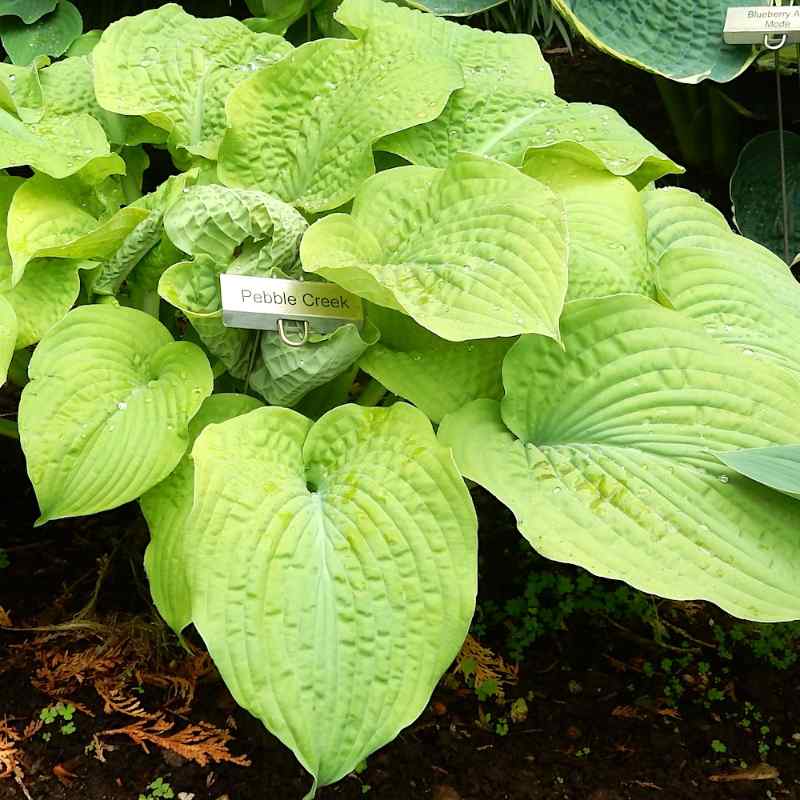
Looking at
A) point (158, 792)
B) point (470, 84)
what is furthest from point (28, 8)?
point (158, 792)

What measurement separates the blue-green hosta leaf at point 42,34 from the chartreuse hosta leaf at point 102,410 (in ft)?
2.66

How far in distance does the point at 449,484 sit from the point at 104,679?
0.55m

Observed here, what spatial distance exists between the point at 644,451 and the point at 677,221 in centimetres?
43

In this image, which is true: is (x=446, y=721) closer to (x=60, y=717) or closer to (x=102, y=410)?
(x=60, y=717)

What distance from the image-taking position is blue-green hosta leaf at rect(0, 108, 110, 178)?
1.07 metres

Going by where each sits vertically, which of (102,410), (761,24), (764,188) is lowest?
→ (764,188)

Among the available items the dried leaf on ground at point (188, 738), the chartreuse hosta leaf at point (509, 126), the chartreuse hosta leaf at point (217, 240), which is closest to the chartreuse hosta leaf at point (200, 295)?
the chartreuse hosta leaf at point (217, 240)

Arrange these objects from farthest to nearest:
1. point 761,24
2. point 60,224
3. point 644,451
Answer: point 761,24
point 60,224
point 644,451

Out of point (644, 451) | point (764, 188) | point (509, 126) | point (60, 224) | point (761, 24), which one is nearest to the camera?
point (644, 451)

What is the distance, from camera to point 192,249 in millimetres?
1008

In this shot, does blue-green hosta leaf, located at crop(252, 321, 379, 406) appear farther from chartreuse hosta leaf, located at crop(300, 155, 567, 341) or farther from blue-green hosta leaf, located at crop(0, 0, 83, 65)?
blue-green hosta leaf, located at crop(0, 0, 83, 65)

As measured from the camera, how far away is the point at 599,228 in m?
1.07

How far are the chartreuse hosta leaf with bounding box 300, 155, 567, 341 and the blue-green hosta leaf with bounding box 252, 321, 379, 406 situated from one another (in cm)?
6

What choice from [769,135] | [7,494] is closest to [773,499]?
[7,494]
